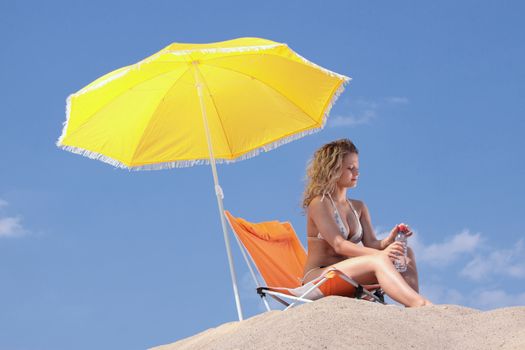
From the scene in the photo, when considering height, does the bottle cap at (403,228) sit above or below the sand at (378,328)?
above

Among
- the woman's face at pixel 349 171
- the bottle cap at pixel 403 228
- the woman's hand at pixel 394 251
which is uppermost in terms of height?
the woman's face at pixel 349 171

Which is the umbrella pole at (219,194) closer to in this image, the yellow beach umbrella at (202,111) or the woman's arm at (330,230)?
the yellow beach umbrella at (202,111)

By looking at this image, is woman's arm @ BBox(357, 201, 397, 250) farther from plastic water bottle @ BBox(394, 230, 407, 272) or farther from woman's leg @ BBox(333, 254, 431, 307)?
woman's leg @ BBox(333, 254, 431, 307)

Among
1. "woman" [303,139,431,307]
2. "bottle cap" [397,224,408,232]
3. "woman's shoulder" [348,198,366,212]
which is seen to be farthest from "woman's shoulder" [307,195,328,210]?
"bottle cap" [397,224,408,232]

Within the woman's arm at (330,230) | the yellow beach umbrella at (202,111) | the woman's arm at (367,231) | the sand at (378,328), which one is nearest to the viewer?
the sand at (378,328)

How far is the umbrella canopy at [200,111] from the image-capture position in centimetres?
535

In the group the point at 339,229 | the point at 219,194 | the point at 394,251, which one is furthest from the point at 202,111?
the point at 394,251

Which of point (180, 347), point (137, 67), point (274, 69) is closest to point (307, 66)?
point (274, 69)

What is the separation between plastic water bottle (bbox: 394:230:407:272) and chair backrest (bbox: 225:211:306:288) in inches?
31.3

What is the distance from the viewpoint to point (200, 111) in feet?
18.2

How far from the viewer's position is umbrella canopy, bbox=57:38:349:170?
535cm

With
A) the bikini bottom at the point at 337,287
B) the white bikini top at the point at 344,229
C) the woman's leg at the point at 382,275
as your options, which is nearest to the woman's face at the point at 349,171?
the white bikini top at the point at 344,229

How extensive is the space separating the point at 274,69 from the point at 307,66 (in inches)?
9.0

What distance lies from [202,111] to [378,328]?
7.55 ft
